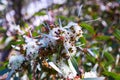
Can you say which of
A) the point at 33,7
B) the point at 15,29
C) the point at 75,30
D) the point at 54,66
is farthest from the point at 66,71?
the point at 33,7

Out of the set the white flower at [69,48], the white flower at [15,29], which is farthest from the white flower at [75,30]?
the white flower at [15,29]

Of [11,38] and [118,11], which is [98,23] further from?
[11,38]

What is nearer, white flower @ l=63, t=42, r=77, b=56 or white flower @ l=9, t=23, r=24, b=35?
white flower @ l=63, t=42, r=77, b=56

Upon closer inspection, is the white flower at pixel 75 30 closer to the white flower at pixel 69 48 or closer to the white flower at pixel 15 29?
the white flower at pixel 69 48

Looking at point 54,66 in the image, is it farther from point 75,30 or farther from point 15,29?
point 15,29

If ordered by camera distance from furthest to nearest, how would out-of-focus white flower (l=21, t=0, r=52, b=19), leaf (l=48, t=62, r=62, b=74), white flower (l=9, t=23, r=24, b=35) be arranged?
out-of-focus white flower (l=21, t=0, r=52, b=19), white flower (l=9, t=23, r=24, b=35), leaf (l=48, t=62, r=62, b=74)

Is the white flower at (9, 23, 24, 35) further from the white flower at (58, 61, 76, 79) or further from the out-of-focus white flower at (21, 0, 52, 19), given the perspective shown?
the out-of-focus white flower at (21, 0, 52, 19)

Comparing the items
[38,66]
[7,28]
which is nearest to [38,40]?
[38,66]

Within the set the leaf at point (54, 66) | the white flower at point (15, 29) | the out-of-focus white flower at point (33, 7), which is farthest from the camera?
the out-of-focus white flower at point (33, 7)

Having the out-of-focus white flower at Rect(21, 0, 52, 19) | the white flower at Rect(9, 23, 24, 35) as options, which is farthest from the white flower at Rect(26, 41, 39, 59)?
the out-of-focus white flower at Rect(21, 0, 52, 19)

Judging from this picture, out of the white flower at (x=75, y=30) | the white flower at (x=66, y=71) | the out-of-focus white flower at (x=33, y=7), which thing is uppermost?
the white flower at (x=75, y=30)

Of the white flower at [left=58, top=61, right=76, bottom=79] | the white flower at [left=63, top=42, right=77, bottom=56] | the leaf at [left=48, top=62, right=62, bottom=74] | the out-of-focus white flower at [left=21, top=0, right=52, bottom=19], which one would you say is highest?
the white flower at [left=63, top=42, right=77, bottom=56]
